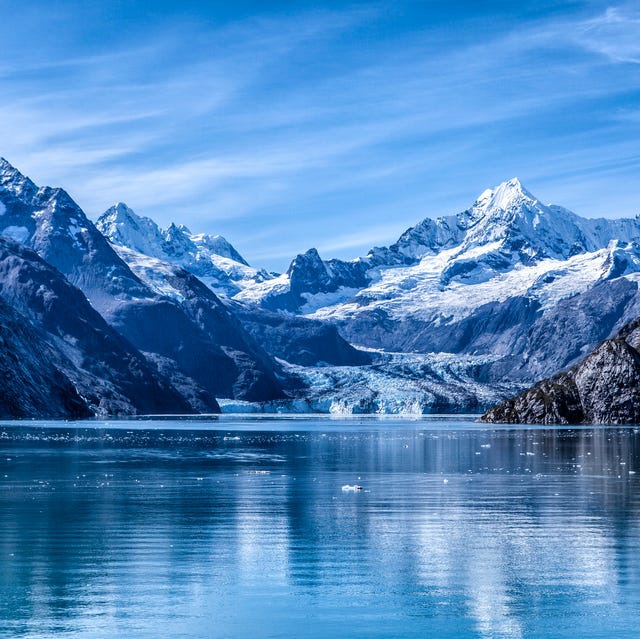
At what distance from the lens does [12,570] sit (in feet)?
135

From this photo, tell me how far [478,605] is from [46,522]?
2595 centimetres

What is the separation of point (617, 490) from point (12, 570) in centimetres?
4217

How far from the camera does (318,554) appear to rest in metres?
44.9

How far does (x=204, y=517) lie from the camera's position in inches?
2237

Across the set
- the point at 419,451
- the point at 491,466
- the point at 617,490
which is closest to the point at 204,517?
the point at 617,490

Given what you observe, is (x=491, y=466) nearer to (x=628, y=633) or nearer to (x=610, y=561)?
(x=610, y=561)

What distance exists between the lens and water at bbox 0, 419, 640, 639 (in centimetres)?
3350

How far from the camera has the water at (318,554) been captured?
33500mm

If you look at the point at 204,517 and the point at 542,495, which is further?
the point at 542,495

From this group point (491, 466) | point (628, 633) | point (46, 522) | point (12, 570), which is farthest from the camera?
point (491, 466)

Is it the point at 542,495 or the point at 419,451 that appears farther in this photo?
the point at 419,451

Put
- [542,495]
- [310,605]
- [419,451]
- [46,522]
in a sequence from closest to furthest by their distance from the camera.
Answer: [310,605]
[46,522]
[542,495]
[419,451]

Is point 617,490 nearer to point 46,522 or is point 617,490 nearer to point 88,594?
point 46,522

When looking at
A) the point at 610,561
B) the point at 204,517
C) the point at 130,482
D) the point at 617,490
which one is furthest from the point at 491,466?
the point at 610,561
